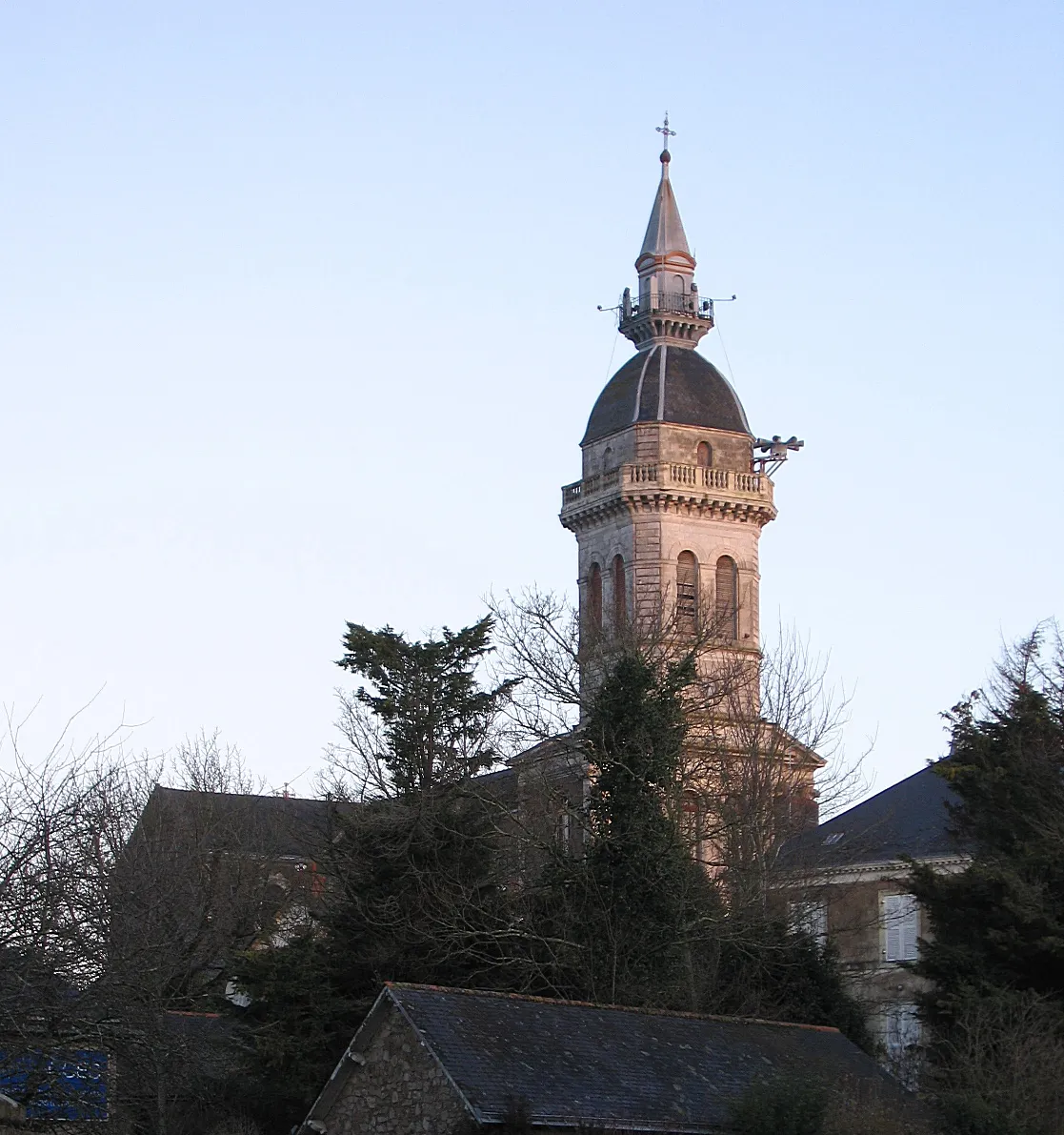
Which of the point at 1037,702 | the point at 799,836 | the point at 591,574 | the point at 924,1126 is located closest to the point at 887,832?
the point at 799,836

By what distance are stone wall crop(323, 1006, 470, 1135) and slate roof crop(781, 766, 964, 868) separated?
1922 cm

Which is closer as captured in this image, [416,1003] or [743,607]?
[416,1003]

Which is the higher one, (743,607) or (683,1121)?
(743,607)

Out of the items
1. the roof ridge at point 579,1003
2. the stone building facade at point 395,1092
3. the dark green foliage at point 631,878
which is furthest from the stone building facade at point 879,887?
the stone building facade at point 395,1092

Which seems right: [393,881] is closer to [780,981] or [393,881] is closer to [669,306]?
[780,981]

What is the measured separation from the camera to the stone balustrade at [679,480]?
2377 inches

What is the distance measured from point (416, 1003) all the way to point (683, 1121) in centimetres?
340

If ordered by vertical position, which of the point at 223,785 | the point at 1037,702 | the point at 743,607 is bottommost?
the point at 1037,702

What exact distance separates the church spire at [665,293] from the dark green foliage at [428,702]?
26.1 m

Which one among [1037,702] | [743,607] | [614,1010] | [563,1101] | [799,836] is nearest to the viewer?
[563,1101]

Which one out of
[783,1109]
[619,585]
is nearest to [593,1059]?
[783,1109]

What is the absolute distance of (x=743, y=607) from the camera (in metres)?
60.6

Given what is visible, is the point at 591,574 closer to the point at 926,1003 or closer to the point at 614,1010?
the point at 926,1003

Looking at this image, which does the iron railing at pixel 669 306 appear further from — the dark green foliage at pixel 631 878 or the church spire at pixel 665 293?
the dark green foliage at pixel 631 878
